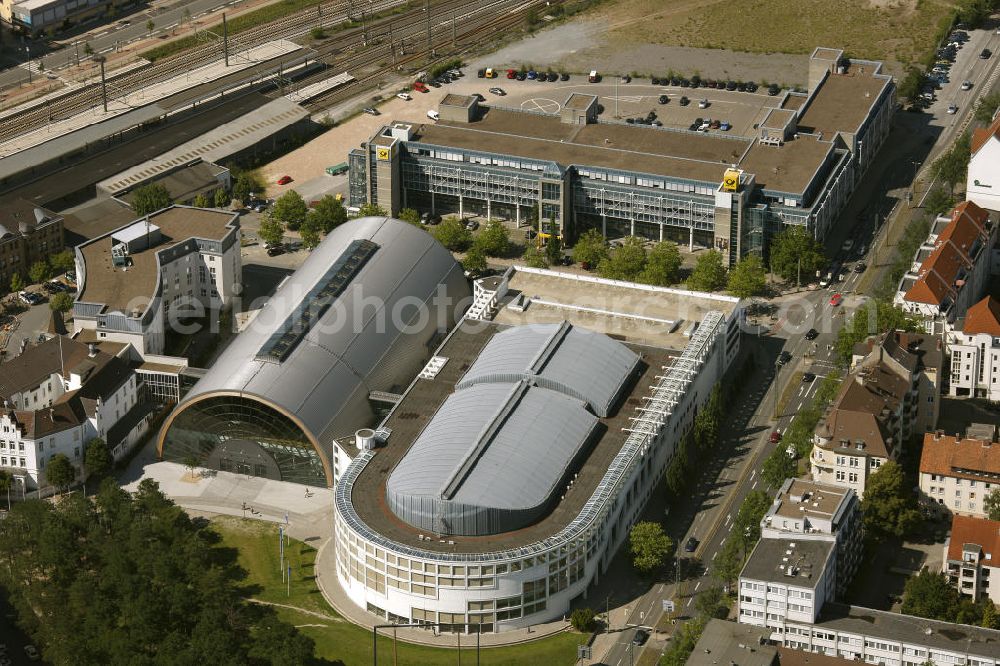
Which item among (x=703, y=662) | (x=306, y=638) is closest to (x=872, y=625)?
(x=703, y=662)

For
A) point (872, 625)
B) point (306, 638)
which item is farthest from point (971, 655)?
point (306, 638)

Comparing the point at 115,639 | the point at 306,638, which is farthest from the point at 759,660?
the point at 115,639

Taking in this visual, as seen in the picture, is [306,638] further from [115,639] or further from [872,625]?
[872,625]

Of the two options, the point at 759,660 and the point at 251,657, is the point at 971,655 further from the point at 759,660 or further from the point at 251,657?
the point at 251,657

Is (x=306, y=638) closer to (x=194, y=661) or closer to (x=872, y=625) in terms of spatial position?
(x=194, y=661)

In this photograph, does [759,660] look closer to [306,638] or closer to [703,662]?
[703,662]

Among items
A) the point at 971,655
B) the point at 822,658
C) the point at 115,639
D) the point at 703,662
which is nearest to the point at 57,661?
the point at 115,639
